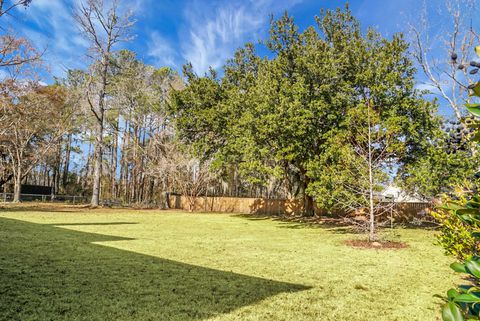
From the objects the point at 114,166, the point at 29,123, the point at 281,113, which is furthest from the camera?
the point at 114,166

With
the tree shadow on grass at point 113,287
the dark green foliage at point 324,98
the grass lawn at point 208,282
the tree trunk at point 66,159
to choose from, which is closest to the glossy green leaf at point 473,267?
the grass lawn at point 208,282

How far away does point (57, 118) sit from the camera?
25812 millimetres

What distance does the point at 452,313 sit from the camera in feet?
2.50

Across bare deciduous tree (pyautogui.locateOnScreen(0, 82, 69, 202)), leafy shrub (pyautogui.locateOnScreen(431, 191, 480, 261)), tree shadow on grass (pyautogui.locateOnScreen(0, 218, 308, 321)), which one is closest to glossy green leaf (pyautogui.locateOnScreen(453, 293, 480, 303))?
tree shadow on grass (pyautogui.locateOnScreen(0, 218, 308, 321))

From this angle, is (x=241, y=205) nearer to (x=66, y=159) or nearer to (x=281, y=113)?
(x=281, y=113)

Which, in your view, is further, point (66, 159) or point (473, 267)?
point (66, 159)

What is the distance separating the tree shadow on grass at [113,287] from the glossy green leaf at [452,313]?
2.91 meters

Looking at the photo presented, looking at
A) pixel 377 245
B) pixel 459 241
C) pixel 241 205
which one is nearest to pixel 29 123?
pixel 241 205

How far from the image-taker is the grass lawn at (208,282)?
11.1ft

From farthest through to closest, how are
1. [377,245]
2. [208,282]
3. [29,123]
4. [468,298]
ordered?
[29,123] → [377,245] → [208,282] → [468,298]

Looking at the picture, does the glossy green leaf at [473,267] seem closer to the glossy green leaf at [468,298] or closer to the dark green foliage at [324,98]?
the glossy green leaf at [468,298]

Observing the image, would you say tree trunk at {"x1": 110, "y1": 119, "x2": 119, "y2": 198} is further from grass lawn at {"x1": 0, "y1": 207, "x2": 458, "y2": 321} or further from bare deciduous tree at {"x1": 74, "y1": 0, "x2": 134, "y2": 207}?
grass lawn at {"x1": 0, "y1": 207, "x2": 458, "y2": 321}

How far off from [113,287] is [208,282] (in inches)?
53.0

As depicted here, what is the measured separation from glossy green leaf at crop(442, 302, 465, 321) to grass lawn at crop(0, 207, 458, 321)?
2.81 m
